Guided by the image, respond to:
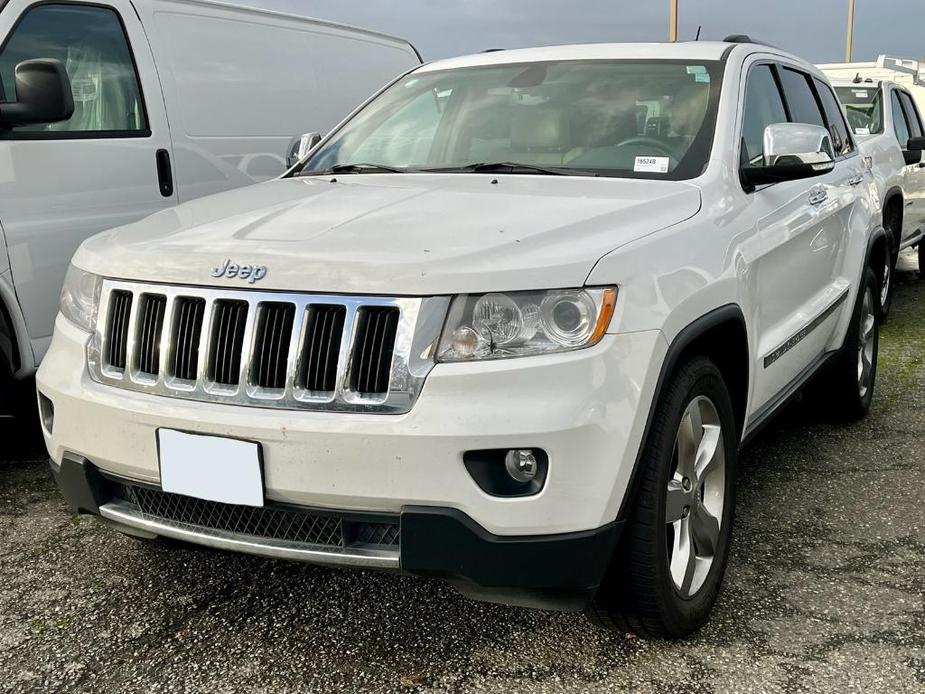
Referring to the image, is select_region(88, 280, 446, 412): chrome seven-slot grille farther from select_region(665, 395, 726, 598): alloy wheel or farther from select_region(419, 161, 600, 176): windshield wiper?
select_region(419, 161, 600, 176): windshield wiper

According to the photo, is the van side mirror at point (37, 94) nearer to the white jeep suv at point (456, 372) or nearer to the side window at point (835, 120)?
the white jeep suv at point (456, 372)

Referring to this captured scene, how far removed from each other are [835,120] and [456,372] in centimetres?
331

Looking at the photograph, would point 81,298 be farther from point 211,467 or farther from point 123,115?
point 123,115

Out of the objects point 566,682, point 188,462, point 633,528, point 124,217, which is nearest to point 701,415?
point 633,528

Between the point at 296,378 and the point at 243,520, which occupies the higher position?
the point at 296,378

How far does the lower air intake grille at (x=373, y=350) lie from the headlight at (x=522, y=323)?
0.12 metres

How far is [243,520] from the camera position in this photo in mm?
2379

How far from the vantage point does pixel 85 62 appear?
4289mm

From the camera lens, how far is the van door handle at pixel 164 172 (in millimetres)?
4509

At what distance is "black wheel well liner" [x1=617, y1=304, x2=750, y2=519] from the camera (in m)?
2.28

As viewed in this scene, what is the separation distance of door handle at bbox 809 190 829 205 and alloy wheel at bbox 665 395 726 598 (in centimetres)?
135

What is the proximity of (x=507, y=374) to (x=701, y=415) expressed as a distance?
0.80 meters

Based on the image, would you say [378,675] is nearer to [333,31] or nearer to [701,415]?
[701,415]

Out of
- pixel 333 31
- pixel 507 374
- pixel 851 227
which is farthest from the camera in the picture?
pixel 333 31
